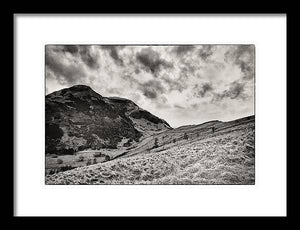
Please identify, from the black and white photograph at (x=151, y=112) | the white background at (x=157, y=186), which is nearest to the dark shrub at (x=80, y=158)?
the black and white photograph at (x=151, y=112)

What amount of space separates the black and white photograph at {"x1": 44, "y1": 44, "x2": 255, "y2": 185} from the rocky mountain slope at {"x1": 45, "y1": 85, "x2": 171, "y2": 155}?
0.01 m

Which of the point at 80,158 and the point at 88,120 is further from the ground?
the point at 88,120

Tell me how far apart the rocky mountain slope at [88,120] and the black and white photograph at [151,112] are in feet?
0.04

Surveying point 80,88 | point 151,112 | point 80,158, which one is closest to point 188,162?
point 151,112

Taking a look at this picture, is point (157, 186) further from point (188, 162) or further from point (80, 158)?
point (80, 158)

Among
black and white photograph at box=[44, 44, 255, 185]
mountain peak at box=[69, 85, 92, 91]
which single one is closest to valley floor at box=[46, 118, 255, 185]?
black and white photograph at box=[44, 44, 255, 185]

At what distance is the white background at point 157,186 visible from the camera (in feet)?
12.6

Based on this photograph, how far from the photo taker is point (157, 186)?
384 cm

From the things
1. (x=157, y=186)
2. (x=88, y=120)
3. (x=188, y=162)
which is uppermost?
(x=88, y=120)

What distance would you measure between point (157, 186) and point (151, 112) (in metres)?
0.86

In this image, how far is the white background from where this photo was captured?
3.84m

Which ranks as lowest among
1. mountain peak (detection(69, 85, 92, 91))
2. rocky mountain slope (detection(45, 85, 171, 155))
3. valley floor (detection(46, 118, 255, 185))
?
valley floor (detection(46, 118, 255, 185))

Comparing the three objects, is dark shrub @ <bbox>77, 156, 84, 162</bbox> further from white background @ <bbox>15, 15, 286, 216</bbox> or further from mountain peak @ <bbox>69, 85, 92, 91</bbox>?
mountain peak @ <bbox>69, 85, 92, 91</bbox>
